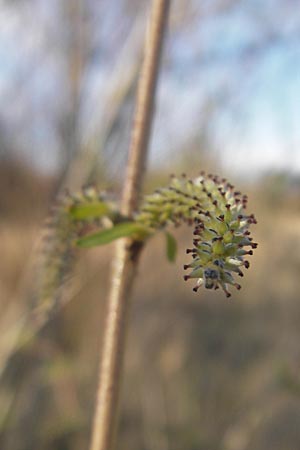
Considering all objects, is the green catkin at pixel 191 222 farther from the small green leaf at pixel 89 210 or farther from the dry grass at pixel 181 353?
the dry grass at pixel 181 353

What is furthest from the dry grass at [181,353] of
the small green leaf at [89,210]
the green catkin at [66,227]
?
the small green leaf at [89,210]

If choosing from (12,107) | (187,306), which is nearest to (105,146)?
(12,107)

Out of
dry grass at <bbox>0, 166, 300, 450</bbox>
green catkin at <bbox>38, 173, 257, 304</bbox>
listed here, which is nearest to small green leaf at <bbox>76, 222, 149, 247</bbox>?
green catkin at <bbox>38, 173, 257, 304</bbox>

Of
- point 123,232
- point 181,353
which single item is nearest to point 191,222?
point 123,232

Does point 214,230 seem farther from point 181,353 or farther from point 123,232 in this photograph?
point 181,353

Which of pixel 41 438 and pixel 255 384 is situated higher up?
pixel 255 384

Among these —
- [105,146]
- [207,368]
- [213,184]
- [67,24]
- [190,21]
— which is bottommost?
[213,184]

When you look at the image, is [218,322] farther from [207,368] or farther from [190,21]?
[190,21]

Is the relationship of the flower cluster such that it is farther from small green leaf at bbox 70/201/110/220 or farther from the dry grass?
the dry grass
